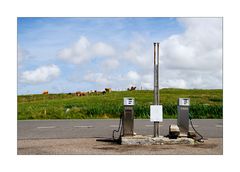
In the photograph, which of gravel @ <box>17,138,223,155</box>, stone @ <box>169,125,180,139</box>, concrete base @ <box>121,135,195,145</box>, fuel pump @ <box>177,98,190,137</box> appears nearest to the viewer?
gravel @ <box>17,138,223,155</box>

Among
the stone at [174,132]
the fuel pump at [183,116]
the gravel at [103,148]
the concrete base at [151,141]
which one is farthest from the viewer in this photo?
the fuel pump at [183,116]

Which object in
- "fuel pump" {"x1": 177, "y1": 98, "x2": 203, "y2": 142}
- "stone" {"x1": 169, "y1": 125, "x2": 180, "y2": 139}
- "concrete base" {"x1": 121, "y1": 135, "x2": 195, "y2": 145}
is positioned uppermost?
"fuel pump" {"x1": 177, "y1": 98, "x2": 203, "y2": 142}

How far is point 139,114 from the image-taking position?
2339cm

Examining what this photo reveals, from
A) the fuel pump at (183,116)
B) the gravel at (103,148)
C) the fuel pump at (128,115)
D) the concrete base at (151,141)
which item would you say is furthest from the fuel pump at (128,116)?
the fuel pump at (183,116)

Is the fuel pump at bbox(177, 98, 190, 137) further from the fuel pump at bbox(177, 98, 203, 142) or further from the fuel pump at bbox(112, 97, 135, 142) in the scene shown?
the fuel pump at bbox(112, 97, 135, 142)

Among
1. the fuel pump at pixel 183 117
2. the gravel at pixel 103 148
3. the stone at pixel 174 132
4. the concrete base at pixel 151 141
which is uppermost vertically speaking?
the fuel pump at pixel 183 117

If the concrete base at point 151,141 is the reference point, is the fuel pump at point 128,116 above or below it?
above

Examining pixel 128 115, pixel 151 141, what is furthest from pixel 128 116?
pixel 151 141

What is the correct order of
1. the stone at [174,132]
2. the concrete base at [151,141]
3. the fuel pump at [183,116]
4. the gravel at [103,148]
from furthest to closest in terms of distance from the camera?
the fuel pump at [183,116] → the stone at [174,132] → the concrete base at [151,141] → the gravel at [103,148]

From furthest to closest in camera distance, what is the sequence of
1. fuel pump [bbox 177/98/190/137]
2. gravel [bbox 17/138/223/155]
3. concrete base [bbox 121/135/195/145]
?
fuel pump [bbox 177/98/190/137], concrete base [bbox 121/135/195/145], gravel [bbox 17/138/223/155]

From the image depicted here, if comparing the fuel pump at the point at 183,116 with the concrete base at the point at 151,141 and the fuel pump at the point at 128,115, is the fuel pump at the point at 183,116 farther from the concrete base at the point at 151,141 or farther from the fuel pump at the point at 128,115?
the fuel pump at the point at 128,115

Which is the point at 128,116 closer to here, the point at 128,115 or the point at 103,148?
the point at 128,115

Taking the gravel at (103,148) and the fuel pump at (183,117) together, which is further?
the fuel pump at (183,117)

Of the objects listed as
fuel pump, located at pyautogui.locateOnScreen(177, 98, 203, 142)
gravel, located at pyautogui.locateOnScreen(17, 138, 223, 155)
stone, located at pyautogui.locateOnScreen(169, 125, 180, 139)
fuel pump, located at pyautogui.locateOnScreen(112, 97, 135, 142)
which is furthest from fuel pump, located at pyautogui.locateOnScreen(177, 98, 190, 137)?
fuel pump, located at pyautogui.locateOnScreen(112, 97, 135, 142)
